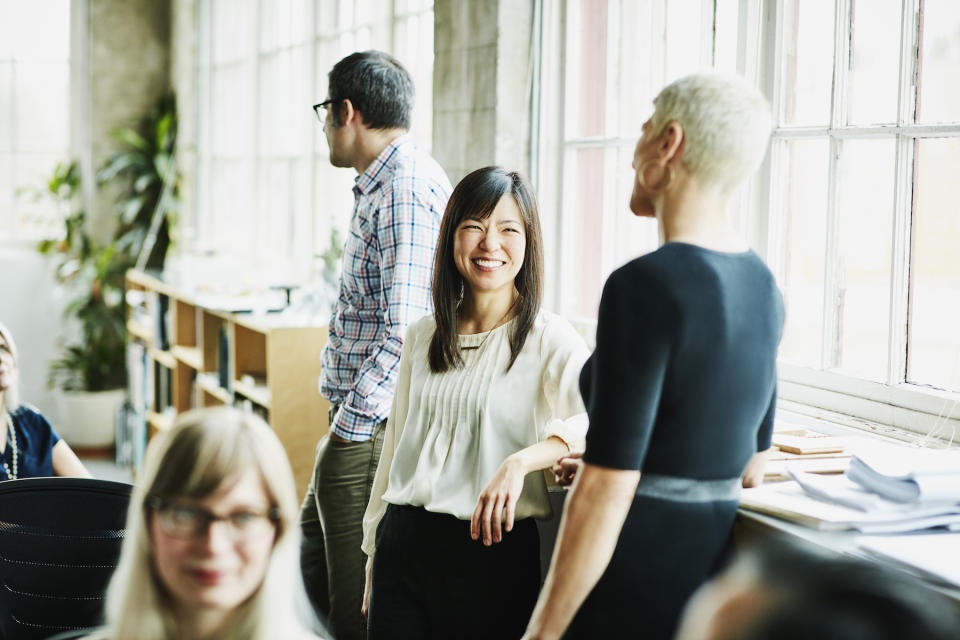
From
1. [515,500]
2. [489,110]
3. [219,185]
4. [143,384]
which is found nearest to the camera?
[515,500]

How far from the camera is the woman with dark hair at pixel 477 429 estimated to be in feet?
5.96

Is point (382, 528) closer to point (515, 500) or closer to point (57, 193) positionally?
point (515, 500)

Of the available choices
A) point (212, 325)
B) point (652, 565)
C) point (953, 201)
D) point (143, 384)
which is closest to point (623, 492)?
point (652, 565)

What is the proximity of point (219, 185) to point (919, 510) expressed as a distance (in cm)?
570

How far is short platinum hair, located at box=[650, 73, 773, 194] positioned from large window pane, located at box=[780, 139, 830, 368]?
42.8 inches

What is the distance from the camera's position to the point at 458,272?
201 centimetres

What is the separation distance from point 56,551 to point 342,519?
33.4 inches

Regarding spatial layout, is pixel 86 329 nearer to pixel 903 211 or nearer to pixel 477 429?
pixel 477 429

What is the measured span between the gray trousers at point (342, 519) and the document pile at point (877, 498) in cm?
118

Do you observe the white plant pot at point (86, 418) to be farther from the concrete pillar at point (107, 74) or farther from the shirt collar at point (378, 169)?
the shirt collar at point (378, 169)

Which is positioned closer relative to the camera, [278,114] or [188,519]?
[188,519]

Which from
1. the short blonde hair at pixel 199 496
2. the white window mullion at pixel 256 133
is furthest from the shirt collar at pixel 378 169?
the white window mullion at pixel 256 133

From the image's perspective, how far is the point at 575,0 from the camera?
3160 mm

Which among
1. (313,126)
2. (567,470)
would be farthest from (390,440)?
(313,126)
